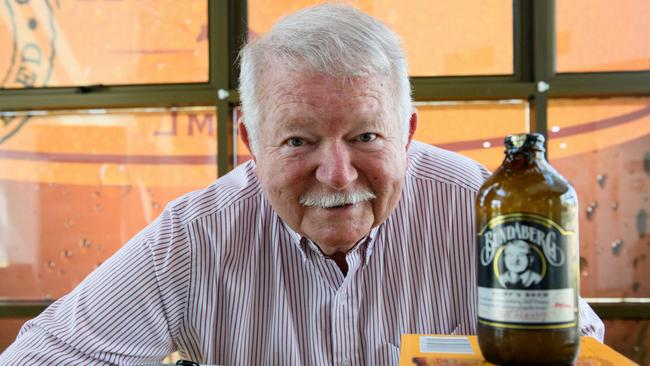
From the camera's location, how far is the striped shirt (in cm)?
116

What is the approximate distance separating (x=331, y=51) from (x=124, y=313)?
620 millimetres

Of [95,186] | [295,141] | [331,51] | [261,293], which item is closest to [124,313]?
[261,293]

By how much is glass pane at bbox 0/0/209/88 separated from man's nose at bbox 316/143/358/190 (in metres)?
1.43

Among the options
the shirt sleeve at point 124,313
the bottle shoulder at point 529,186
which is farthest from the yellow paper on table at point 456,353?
the shirt sleeve at point 124,313

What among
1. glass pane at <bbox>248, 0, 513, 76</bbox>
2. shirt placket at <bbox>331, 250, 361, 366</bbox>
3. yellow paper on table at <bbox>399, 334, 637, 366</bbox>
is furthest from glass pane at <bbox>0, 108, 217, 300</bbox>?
yellow paper on table at <bbox>399, 334, 637, 366</bbox>

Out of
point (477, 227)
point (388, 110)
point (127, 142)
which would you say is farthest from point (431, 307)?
point (127, 142)

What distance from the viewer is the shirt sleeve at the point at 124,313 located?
112 centimetres

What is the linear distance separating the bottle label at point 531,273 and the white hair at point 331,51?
48 centimetres

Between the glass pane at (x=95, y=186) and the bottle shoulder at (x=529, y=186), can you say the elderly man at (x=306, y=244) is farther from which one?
the glass pane at (x=95, y=186)

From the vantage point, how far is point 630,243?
7.18 ft

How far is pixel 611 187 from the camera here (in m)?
2.20

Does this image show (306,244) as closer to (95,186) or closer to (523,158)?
(523,158)

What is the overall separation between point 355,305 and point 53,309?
58 cm

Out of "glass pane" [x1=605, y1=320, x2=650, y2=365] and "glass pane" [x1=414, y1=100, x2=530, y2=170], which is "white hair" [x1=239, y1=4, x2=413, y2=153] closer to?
"glass pane" [x1=414, y1=100, x2=530, y2=170]
